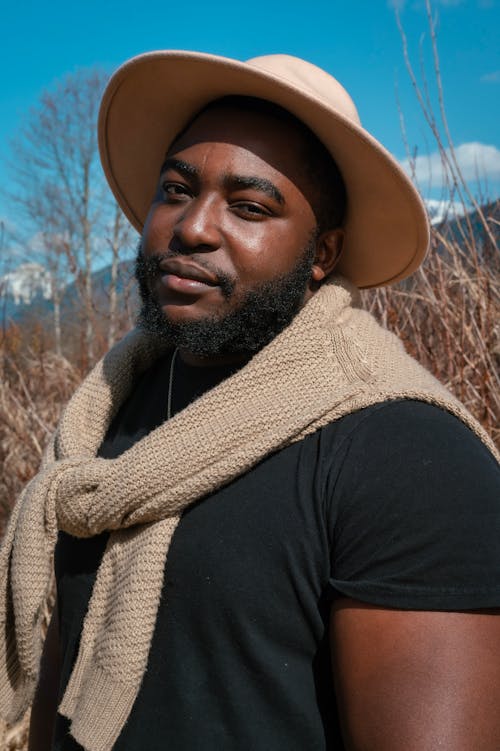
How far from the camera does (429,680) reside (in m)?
1.01

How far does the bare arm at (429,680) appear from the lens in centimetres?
101

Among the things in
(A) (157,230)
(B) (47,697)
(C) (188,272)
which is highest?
(A) (157,230)

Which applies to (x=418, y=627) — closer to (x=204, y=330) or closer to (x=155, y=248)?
(x=204, y=330)

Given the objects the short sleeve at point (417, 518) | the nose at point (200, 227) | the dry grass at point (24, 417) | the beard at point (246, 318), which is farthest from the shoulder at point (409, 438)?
the dry grass at point (24, 417)

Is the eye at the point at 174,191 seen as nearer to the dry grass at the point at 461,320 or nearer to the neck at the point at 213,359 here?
→ the neck at the point at 213,359

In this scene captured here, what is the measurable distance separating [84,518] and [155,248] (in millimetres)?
603

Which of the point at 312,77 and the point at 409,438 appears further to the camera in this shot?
the point at 312,77

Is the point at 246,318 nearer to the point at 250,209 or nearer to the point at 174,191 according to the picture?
the point at 250,209

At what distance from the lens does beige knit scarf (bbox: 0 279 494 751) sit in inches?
49.2

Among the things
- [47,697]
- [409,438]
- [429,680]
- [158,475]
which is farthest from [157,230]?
[47,697]

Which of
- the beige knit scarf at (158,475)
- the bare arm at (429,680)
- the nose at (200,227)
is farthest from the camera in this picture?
the nose at (200,227)

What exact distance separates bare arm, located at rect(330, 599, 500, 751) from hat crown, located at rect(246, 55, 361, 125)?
0.99 m

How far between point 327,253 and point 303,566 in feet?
2.63

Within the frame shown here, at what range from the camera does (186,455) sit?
1.30 metres
